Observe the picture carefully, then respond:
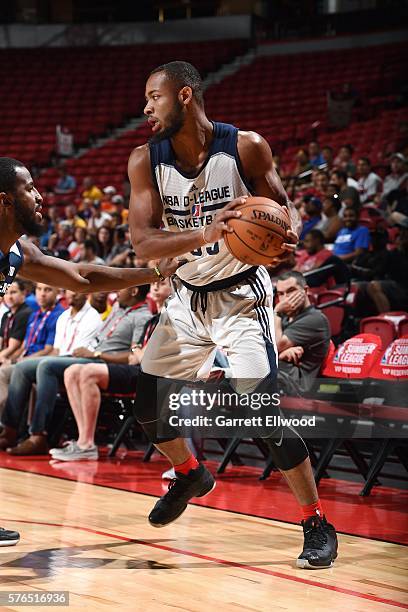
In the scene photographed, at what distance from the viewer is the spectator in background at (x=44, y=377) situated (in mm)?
7148

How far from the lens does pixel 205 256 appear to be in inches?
151

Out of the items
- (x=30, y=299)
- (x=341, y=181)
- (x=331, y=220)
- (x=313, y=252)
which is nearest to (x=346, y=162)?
(x=341, y=181)

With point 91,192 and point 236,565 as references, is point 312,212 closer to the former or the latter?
point 91,192

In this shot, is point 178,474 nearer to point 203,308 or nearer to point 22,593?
point 203,308

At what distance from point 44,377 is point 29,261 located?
3.47 m

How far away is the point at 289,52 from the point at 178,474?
Result: 1769cm

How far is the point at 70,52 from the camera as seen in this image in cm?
2245

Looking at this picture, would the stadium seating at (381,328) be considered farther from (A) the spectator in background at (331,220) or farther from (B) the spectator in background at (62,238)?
(B) the spectator in background at (62,238)

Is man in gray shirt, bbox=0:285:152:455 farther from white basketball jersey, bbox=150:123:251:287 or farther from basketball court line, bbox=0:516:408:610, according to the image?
white basketball jersey, bbox=150:123:251:287

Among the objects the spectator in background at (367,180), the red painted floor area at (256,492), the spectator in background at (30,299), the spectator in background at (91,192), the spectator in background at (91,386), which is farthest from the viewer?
the spectator in background at (91,192)

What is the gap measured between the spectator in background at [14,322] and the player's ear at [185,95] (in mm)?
4648

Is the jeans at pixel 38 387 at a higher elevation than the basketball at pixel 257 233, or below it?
below

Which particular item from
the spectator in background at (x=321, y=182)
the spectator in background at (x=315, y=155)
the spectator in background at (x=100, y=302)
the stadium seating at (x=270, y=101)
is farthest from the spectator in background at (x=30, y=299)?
the stadium seating at (x=270, y=101)

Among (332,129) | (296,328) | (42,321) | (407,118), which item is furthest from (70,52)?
(296,328)
